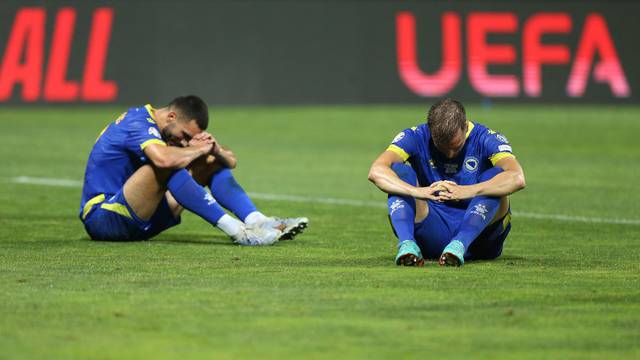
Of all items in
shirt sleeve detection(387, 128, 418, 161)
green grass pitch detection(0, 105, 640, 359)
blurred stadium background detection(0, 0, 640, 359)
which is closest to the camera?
green grass pitch detection(0, 105, 640, 359)

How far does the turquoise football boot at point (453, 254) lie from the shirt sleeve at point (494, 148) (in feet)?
2.08

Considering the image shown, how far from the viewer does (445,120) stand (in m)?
8.30

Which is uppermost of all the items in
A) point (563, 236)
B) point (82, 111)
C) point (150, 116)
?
point (150, 116)

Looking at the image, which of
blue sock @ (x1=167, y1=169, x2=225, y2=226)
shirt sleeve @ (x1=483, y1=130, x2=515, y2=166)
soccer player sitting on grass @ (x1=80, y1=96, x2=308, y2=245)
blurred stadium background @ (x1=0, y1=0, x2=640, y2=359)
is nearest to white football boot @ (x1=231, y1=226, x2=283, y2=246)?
soccer player sitting on grass @ (x1=80, y1=96, x2=308, y2=245)

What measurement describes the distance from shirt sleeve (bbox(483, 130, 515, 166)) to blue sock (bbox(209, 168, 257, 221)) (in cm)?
197

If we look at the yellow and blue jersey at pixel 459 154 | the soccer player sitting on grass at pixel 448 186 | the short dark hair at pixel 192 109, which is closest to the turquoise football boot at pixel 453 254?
A: the soccer player sitting on grass at pixel 448 186

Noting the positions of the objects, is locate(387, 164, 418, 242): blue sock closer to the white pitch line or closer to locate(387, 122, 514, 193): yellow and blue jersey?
locate(387, 122, 514, 193): yellow and blue jersey

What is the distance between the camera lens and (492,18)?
28609 mm

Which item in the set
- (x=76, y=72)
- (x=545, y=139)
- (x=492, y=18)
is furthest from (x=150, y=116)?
(x=492, y=18)

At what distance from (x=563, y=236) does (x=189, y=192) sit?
127 inches

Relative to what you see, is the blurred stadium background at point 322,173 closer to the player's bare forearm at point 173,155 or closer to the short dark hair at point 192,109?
the player's bare forearm at point 173,155

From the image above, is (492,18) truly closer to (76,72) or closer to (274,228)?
(76,72)

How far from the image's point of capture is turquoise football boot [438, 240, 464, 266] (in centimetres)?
830

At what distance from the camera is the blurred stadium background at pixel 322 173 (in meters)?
6.29
